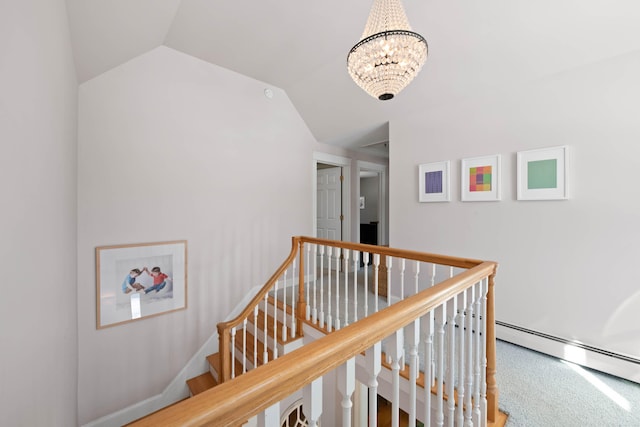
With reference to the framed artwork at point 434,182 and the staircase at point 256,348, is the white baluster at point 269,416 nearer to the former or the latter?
the staircase at point 256,348

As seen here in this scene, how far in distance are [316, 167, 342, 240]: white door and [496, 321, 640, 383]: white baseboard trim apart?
2893 millimetres

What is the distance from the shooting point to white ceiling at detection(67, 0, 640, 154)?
183cm

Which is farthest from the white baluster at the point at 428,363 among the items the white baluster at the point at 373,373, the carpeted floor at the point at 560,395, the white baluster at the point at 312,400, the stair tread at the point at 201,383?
the stair tread at the point at 201,383

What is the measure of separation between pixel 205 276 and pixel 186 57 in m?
2.50

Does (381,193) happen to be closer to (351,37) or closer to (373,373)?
(351,37)

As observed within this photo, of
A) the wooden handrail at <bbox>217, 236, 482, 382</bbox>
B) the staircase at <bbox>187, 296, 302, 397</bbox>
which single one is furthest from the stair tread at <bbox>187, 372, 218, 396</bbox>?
the wooden handrail at <bbox>217, 236, 482, 382</bbox>

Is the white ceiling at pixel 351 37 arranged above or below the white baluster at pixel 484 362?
above

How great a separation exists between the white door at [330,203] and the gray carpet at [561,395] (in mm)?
3141

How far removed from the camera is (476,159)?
2627mm

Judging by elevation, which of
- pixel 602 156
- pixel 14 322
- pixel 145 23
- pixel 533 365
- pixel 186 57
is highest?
pixel 186 57

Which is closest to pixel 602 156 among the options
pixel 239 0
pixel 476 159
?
pixel 476 159

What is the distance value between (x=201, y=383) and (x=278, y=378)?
10.1 ft

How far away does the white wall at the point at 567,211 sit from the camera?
190cm

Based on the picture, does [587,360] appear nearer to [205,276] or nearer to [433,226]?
[433,226]
